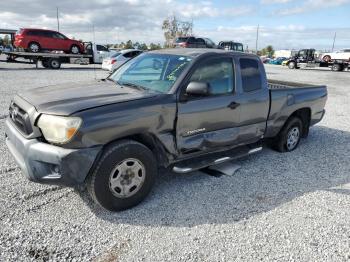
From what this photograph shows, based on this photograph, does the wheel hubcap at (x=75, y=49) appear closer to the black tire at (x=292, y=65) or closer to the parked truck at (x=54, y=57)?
the parked truck at (x=54, y=57)

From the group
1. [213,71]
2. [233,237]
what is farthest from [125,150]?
[213,71]

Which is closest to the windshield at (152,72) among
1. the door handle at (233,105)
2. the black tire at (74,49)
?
the door handle at (233,105)

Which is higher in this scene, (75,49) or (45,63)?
(75,49)

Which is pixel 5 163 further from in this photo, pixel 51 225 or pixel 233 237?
pixel 233 237

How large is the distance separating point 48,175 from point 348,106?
35.4 feet

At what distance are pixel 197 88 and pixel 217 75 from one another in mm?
760

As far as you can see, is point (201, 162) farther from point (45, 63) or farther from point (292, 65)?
point (292, 65)

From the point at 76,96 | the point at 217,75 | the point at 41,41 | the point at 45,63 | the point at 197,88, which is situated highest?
the point at 41,41

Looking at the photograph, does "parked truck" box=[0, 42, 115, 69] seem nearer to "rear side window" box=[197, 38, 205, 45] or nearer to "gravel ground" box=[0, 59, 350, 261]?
"rear side window" box=[197, 38, 205, 45]

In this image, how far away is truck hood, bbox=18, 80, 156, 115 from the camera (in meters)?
3.26

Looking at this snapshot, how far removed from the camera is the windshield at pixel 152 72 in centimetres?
400

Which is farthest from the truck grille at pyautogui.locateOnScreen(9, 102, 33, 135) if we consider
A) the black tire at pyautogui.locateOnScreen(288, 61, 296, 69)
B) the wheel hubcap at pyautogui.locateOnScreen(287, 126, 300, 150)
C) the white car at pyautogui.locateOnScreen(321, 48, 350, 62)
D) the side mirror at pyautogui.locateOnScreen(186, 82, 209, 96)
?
the black tire at pyautogui.locateOnScreen(288, 61, 296, 69)

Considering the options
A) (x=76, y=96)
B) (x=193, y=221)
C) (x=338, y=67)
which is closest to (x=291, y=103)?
(x=193, y=221)

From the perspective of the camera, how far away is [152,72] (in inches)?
170
